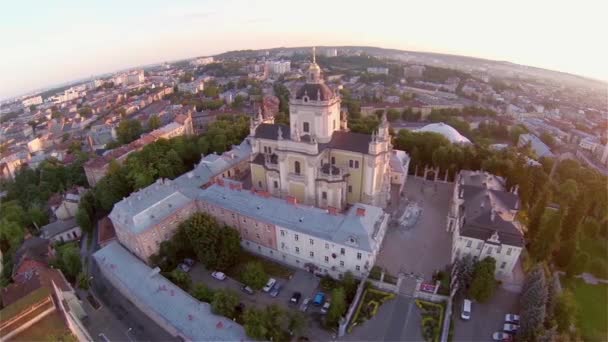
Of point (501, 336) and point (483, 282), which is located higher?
point (483, 282)

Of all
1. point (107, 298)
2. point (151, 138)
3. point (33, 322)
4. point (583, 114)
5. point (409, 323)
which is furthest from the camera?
point (583, 114)

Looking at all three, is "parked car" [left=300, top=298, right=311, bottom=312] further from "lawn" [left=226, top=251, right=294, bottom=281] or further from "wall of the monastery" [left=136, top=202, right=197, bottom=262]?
"wall of the monastery" [left=136, top=202, right=197, bottom=262]

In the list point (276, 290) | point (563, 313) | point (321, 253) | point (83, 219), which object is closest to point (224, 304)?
point (276, 290)

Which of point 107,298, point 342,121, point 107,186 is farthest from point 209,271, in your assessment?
point 342,121

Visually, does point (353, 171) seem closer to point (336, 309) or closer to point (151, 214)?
point (336, 309)

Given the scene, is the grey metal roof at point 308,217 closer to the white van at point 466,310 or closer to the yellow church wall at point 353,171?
the yellow church wall at point 353,171

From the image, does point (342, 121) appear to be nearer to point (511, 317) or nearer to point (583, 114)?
Answer: point (511, 317)

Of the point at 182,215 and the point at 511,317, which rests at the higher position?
the point at 182,215
